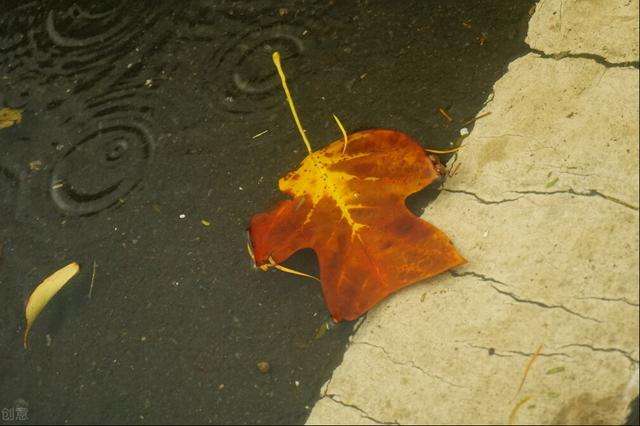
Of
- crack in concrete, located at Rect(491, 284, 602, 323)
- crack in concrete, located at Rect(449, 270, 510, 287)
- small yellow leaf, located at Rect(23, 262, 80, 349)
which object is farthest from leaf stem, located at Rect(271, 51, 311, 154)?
small yellow leaf, located at Rect(23, 262, 80, 349)

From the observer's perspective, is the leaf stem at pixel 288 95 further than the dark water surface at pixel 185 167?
Yes

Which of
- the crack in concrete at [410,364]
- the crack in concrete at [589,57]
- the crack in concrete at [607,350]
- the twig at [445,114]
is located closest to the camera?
the crack in concrete at [607,350]

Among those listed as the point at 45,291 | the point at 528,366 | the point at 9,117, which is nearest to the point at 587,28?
the point at 528,366

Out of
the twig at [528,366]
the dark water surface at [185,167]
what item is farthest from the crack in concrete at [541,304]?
the dark water surface at [185,167]

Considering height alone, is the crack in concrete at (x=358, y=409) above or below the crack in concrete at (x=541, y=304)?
below

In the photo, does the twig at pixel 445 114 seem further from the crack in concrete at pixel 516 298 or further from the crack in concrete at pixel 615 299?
the crack in concrete at pixel 615 299

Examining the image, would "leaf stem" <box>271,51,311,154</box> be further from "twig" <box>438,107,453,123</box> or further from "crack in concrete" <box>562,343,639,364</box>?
"crack in concrete" <box>562,343,639,364</box>

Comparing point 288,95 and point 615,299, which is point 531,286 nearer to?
point 615,299
